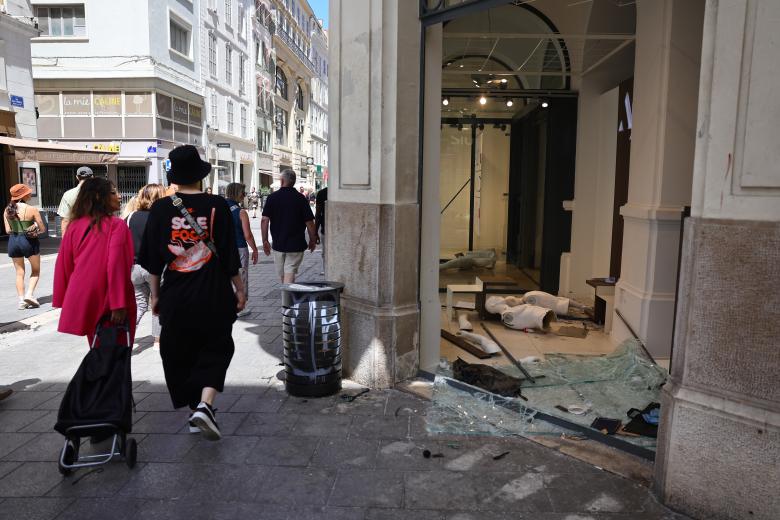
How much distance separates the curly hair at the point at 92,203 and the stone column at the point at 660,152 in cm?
458

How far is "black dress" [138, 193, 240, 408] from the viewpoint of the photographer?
391cm

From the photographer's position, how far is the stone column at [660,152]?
5.30 meters

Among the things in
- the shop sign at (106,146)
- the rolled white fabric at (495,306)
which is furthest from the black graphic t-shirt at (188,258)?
the shop sign at (106,146)

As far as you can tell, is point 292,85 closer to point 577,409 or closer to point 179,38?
point 179,38

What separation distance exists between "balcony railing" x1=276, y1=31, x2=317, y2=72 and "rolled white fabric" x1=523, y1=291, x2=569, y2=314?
45.6 m

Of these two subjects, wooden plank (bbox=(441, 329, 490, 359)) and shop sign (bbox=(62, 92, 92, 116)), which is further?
shop sign (bbox=(62, 92, 92, 116))

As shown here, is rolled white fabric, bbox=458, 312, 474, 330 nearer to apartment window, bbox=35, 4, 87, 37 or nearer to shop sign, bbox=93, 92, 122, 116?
shop sign, bbox=93, 92, 122, 116

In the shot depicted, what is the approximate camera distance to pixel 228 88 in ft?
123

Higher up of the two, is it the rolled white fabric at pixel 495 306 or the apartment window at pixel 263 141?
the apartment window at pixel 263 141

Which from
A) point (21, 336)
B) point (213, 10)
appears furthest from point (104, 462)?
point (213, 10)

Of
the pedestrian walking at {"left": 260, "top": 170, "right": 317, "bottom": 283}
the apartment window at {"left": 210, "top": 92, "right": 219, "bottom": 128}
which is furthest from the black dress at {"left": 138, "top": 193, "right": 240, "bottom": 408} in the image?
the apartment window at {"left": 210, "top": 92, "right": 219, "bottom": 128}

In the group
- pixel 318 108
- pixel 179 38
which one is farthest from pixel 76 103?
pixel 318 108

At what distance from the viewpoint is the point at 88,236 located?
385cm

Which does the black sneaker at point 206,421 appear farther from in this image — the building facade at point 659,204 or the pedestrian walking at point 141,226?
the pedestrian walking at point 141,226
